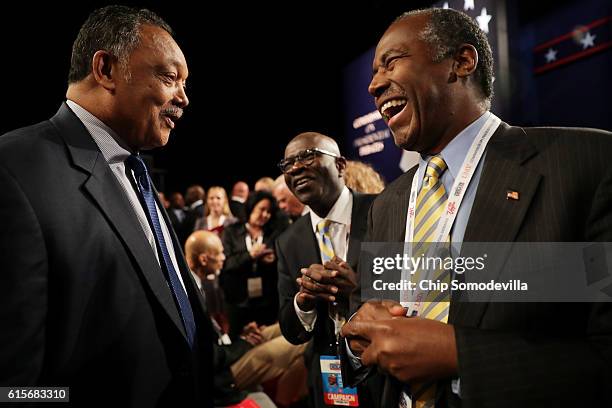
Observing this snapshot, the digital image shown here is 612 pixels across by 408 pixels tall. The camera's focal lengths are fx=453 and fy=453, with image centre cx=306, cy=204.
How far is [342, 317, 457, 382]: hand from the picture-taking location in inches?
44.4

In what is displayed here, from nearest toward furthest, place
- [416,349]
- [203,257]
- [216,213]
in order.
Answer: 1. [416,349]
2. [203,257]
3. [216,213]

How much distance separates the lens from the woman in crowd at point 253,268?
427 cm

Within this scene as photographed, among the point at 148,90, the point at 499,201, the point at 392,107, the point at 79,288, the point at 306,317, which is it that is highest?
the point at 148,90

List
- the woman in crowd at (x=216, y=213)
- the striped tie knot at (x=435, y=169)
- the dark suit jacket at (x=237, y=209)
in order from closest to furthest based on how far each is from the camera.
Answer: the striped tie knot at (x=435, y=169) < the dark suit jacket at (x=237, y=209) < the woman in crowd at (x=216, y=213)

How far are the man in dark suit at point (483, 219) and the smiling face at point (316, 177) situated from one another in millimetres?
1257

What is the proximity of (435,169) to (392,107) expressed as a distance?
0.27 m

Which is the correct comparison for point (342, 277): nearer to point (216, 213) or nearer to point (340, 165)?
point (340, 165)

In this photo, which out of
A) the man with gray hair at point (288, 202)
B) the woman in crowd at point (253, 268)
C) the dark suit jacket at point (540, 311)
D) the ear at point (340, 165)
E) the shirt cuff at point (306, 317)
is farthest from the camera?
the man with gray hair at point (288, 202)

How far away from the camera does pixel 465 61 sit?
1569 millimetres

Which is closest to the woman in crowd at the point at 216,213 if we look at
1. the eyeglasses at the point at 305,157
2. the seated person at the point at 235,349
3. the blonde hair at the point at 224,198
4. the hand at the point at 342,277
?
the blonde hair at the point at 224,198

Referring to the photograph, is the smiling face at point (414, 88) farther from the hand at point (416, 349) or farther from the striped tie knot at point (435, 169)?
the hand at point (416, 349)

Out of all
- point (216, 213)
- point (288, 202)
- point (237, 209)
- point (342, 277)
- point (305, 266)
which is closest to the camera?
point (342, 277)

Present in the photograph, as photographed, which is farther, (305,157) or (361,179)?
(361,179)

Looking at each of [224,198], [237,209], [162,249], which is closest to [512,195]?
[162,249]
